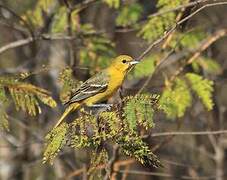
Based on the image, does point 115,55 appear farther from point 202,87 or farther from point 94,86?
point 202,87

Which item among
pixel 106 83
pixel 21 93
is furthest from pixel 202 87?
pixel 21 93

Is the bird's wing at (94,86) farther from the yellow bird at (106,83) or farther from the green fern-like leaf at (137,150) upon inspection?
the green fern-like leaf at (137,150)

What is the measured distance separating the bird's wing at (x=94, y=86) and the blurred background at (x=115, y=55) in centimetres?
21

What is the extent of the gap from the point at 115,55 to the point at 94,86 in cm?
160

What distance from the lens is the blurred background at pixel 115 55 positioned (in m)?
5.16

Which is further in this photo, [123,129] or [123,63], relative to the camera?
[123,63]

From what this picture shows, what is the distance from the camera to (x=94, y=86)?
5.05 meters

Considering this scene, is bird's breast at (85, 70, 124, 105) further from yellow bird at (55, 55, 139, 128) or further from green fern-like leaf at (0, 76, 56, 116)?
green fern-like leaf at (0, 76, 56, 116)

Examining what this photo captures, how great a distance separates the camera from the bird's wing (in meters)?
4.82

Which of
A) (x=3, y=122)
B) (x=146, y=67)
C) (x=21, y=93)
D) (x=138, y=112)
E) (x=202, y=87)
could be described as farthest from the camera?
(x=146, y=67)

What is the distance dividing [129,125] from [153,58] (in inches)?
122

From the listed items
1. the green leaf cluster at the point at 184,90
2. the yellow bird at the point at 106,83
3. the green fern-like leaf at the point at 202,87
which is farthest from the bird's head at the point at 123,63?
the green fern-like leaf at the point at 202,87

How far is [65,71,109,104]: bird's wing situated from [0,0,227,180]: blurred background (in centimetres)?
21

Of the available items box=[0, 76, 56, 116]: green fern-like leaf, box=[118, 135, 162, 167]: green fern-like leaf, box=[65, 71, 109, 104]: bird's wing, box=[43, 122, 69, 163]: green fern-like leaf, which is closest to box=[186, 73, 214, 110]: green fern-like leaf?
box=[65, 71, 109, 104]: bird's wing
